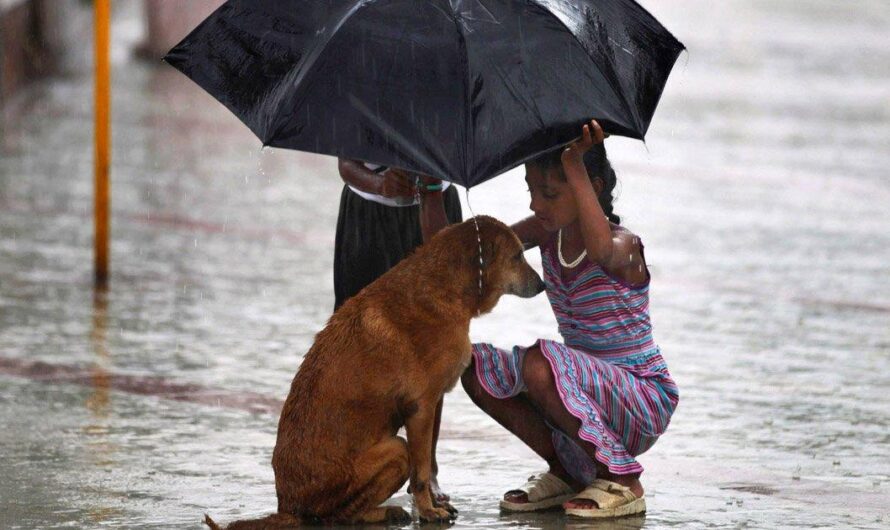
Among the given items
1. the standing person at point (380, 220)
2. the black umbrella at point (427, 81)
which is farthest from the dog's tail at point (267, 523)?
the black umbrella at point (427, 81)

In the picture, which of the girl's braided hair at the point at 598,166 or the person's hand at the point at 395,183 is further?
the person's hand at the point at 395,183

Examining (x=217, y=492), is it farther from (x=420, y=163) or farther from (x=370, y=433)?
(x=420, y=163)

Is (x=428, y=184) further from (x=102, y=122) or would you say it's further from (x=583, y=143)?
(x=102, y=122)

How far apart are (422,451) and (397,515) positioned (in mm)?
304

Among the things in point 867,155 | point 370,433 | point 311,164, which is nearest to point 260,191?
point 311,164

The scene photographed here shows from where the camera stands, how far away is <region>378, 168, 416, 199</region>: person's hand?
584 cm

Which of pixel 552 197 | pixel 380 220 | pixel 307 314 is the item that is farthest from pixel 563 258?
pixel 307 314

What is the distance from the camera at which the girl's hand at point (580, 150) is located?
5297 mm

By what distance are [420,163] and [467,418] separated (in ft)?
7.92

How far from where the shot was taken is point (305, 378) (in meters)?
5.50

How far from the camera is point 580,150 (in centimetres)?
547

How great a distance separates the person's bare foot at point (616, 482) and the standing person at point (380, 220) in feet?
1.54

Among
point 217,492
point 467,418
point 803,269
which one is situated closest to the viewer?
point 217,492

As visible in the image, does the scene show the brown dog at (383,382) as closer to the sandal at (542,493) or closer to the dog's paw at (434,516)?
the dog's paw at (434,516)
